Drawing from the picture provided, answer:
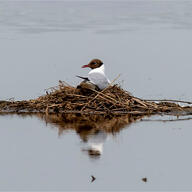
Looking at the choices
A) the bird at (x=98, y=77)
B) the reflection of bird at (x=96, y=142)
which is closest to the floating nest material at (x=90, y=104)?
the bird at (x=98, y=77)

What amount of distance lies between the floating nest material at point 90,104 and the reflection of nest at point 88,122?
1.26 feet

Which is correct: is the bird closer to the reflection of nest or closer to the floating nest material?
the floating nest material

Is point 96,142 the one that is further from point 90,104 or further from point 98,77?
point 98,77

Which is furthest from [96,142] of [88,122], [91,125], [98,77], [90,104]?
[98,77]

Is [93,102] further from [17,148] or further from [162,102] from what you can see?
[17,148]

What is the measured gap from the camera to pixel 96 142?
1257cm

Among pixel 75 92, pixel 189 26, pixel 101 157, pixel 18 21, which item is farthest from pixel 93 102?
pixel 18 21

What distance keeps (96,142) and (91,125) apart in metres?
1.57

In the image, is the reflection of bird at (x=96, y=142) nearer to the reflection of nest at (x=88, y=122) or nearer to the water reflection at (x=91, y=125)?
the water reflection at (x=91, y=125)

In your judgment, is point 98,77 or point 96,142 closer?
point 96,142

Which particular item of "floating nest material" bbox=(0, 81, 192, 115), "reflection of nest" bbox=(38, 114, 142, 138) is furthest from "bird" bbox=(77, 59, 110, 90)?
"reflection of nest" bbox=(38, 114, 142, 138)

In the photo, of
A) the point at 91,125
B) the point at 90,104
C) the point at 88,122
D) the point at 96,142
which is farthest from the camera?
the point at 90,104

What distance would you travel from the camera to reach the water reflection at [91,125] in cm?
1230

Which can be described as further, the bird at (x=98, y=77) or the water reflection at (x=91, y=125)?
the bird at (x=98, y=77)
